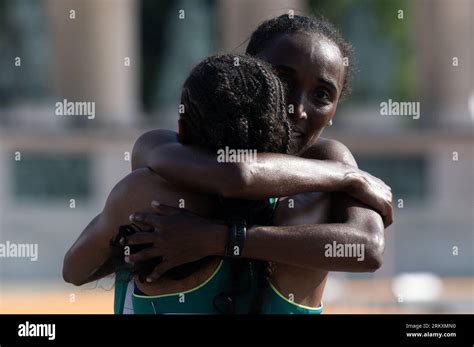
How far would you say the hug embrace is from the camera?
269 inches

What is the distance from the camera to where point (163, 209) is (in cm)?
694

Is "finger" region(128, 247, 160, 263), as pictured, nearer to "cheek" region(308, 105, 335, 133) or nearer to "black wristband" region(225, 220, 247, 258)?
"black wristband" region(225, 220, 247, 258)

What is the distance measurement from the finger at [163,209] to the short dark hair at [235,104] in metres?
0.37

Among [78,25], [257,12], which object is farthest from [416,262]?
[78,25]

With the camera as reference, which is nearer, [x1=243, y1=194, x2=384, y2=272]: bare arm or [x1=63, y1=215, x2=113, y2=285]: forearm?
[x1=243, y1=194, x2=384, y2=272]: bare arm

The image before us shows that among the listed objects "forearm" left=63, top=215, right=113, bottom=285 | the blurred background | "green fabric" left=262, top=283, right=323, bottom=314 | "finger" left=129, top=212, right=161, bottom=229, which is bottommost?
the blurred background

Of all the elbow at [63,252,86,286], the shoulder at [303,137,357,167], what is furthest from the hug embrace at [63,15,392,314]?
the shoulder at [303,137,357,167]

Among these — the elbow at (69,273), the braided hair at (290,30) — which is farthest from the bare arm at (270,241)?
the braided hair at (290,30)

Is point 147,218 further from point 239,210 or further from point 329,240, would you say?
point 329,240

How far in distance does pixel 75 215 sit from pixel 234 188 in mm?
36195

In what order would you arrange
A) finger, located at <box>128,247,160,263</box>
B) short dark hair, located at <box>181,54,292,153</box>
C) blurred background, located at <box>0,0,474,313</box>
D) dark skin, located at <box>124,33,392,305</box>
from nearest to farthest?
short dark hair, located at <box>181,54,292,153</box>, dark skin, located at <box>124,33,392,305</box>, finger, located at <box>128,247,160,263</box>, blurred background, located at <box>0,0,474,313</box>

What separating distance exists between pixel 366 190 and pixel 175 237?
1.13m

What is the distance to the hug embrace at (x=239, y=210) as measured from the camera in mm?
6840
